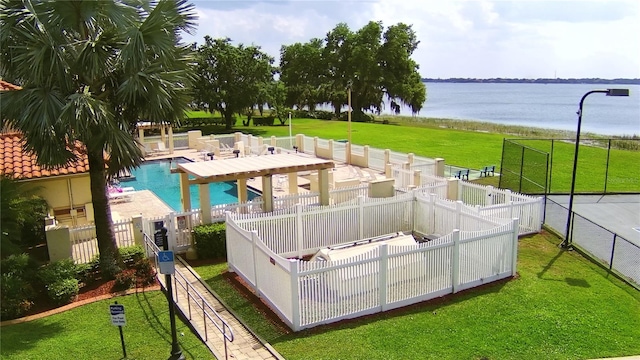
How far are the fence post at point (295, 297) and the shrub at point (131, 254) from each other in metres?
5.02

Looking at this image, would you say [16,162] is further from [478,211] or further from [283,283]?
[478,211]

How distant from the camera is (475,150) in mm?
33688

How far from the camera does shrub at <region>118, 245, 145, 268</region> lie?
11867mm

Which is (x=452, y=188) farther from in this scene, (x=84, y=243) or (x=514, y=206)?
(x=84, y=243)

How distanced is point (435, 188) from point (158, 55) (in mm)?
10191

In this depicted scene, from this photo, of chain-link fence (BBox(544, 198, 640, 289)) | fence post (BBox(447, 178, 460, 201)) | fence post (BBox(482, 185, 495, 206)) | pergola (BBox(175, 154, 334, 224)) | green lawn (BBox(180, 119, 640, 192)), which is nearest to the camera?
chain-link fence (BBox(544, 198, 640, 289))

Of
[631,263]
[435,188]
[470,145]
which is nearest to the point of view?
[631,263]

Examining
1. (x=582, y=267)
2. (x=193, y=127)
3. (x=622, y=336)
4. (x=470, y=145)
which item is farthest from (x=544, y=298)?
(x=193, y=127)

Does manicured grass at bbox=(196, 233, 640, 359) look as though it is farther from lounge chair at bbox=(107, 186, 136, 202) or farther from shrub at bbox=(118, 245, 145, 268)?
lounge chair at bbox=(107, 186, 136, 202)

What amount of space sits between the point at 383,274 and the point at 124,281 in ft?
19.4

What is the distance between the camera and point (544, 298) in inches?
404

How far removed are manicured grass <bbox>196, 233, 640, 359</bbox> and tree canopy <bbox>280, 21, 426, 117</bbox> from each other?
47.9 meters

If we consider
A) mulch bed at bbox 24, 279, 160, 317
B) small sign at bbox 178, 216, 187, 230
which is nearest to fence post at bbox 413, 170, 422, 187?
small sign at bbox 178, 216, 187, 230

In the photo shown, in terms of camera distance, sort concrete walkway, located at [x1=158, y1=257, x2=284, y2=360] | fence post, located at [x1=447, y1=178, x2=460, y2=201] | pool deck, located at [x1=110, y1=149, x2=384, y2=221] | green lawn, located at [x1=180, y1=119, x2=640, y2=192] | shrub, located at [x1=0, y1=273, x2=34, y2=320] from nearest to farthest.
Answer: concrete walkway, located at [x1=158, y1=257, x2=284, y2=360] → shrub, located at [x1=0, y1=273, x2=34, y2=320] → fence post, located at [x1=447, y1=178, x2=460, y2=201] → pool deck, located at [x1=110, y1=149, x2=384, y2=221] → green lawn, located at [x1=180, y1=119, x2=640, y2=192]
